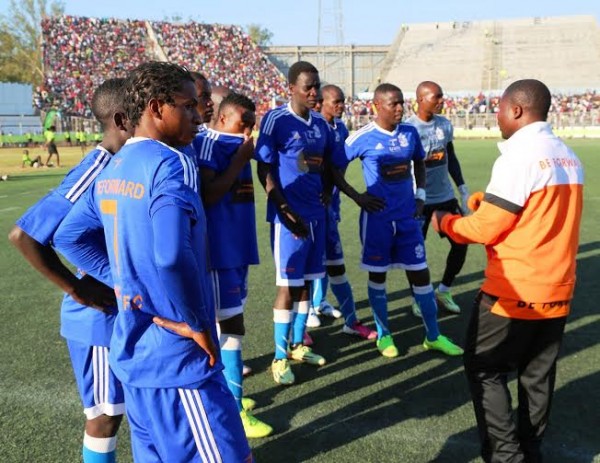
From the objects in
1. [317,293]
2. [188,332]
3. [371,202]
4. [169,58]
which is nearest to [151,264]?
[188,332]

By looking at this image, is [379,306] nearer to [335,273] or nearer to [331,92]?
[335,273]

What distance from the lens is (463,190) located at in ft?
22.0

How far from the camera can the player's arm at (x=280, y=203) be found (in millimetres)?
4418

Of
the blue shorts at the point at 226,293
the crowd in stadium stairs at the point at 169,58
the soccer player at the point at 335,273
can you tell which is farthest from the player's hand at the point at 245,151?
the crowd in stadium stairs at the point at 169,58

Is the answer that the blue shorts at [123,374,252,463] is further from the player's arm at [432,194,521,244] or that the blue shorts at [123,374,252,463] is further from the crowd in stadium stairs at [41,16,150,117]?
the crowd in stadium stairs at [41,16,150,117]

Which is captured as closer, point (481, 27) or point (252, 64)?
point (252, 64)

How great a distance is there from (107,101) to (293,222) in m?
Answer: 1.98

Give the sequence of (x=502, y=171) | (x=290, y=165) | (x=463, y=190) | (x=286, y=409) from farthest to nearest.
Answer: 1. (x=463, y=190)
2. (x=290, y=165)
3. (x=286, y=409)
4. (x=502, y=171)

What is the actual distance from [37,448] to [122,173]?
90.7 inches

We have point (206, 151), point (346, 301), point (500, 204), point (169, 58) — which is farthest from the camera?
point (169, 58)

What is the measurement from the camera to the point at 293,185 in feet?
15.3

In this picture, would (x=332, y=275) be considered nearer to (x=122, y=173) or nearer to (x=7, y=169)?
(x=122, y=173)

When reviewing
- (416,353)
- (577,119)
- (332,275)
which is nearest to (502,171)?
(416,353)

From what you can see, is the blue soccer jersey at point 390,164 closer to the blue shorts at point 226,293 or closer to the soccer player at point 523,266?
the blue shorts at point 226,293
